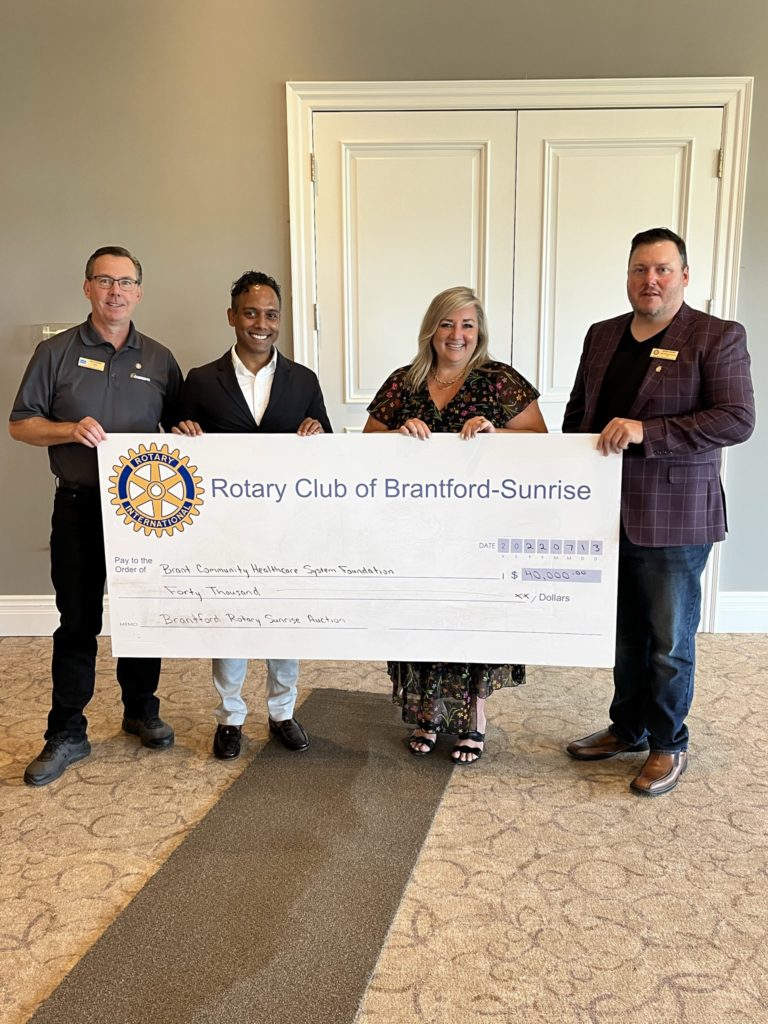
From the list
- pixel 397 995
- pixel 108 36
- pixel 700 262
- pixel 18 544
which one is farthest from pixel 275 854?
pixel 108 36

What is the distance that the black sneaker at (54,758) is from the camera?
96.0 inches

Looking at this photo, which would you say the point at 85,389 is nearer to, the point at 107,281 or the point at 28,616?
the point at 107,281

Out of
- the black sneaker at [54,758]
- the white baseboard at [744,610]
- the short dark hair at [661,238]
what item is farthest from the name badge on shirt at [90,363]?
the white baseboard at [744,610]

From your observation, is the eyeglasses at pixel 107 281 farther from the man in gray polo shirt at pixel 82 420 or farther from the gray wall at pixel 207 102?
the gray wall at pixel 207 102

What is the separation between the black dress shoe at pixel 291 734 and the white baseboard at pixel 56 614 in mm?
1493

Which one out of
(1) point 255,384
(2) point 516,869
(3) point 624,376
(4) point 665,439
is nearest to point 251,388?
(1) point 255,384

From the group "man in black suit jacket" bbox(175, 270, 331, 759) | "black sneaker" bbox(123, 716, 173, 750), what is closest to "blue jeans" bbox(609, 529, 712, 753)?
"man in black suit jacket" bbox(175, 270, 331, 759)

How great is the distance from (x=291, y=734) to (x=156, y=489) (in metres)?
0.97

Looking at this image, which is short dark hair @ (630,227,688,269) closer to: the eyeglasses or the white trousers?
the eyeglasses

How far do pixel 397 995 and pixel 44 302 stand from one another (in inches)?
128

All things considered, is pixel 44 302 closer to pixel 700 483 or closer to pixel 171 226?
pixel 171 226

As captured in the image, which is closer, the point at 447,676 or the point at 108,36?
the point at 447,676

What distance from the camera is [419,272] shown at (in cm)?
355

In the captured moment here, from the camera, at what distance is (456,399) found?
232 centimetres
